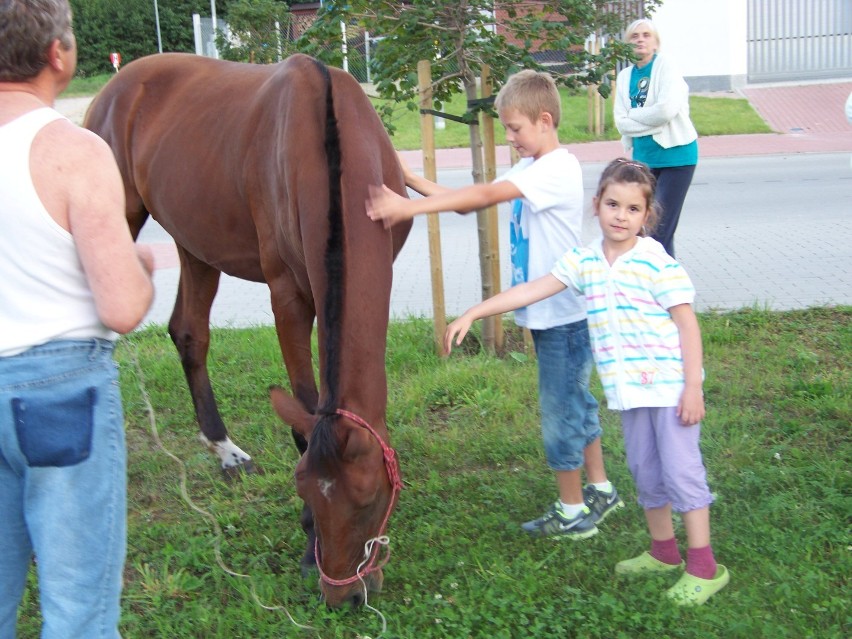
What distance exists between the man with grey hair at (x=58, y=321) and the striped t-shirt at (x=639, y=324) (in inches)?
63.1

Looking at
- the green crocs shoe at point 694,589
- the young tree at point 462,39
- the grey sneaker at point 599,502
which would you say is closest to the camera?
the green crocs shoe at point 694,589

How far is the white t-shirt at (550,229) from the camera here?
3.33m

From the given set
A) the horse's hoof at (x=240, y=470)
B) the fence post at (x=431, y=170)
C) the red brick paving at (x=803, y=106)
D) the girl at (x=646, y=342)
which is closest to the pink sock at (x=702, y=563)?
the girl at (x=646, y=342)

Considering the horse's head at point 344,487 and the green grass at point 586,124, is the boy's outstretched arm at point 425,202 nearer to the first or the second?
the horse's head at point 344,487

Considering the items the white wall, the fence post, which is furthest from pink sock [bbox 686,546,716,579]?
the white wall

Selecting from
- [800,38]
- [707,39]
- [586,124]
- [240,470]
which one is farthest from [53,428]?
[800,38]

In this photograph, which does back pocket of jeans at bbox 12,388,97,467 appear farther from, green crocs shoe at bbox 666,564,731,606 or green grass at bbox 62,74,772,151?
green grass at bbox 62,74,772,151

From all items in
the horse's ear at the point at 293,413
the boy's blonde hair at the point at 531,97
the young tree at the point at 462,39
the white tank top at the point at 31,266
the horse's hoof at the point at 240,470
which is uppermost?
the young tree at the point at 462,39

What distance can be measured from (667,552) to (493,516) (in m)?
0.80

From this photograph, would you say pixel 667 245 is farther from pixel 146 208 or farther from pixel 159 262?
pixel 159 262

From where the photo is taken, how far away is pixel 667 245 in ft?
20.0

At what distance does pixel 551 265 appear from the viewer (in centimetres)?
349

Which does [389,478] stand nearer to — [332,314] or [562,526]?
[332,314]

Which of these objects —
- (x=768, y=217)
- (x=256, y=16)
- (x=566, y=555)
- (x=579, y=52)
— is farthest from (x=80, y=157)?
(x=768, y=217)
